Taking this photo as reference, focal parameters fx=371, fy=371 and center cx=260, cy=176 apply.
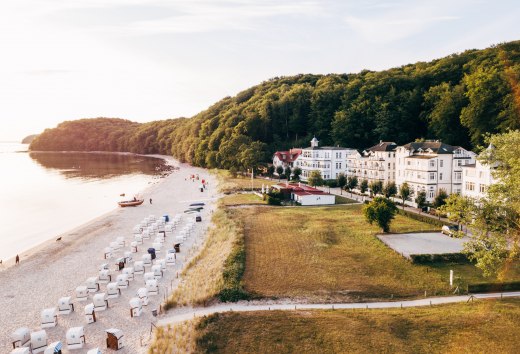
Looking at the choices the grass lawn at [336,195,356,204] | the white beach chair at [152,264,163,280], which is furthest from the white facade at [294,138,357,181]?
the white beach chair at [152,264,163,280]

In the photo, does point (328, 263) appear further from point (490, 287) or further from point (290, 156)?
point (290, 156)

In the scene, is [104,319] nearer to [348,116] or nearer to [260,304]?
[260,304]

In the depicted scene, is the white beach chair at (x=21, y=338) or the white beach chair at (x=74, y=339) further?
the white beach chair at (x=21, y=338)

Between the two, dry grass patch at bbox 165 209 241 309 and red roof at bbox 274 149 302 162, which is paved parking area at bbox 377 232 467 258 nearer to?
dry grass patch at bbox 165 209 241 309

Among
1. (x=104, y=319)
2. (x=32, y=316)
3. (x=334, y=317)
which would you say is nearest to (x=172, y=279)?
(x=104, y=319)

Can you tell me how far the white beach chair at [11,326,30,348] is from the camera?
19.9 meters

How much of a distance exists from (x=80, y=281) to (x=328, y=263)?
64.8 ft

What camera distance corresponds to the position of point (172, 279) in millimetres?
29328

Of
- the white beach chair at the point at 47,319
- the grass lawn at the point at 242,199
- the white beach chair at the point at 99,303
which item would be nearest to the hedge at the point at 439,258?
the white beach chair at the point at 99,303

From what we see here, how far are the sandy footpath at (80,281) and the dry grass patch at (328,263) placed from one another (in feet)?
22.0

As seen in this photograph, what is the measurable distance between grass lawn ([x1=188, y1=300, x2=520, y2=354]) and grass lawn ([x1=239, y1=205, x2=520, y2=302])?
120 inches

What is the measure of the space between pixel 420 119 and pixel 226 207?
55.6 meters

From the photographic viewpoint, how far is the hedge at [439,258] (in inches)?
1137

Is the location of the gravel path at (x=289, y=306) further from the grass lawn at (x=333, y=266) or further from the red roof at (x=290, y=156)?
the red roof at (x=290, y=156)
